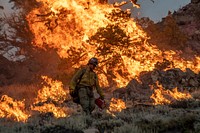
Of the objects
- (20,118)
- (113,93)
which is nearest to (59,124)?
(20,118)

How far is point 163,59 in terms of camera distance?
65.2 ft

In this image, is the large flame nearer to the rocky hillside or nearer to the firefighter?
the rocky hillside

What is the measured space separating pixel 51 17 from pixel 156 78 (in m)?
6.93

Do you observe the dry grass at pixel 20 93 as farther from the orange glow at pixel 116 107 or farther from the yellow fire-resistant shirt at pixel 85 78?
the yellow fire-resistant shirt at pixel 85 78

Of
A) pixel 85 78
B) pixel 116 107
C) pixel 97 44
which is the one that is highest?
pixel 97 44

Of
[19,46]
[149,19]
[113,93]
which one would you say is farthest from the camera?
[19,46]

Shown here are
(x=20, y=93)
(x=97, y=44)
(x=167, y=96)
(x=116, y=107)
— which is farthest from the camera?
(x=20, y=93)

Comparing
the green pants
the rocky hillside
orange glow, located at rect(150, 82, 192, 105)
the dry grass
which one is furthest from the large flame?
the green pants

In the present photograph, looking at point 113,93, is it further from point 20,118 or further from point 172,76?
point 20,118

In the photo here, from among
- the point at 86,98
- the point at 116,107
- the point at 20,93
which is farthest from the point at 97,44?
the point at 86,98

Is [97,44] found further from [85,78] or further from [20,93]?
[85,78]

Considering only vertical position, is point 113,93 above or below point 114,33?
below

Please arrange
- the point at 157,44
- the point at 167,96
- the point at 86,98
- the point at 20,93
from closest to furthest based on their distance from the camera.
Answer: the point at 86,98 < the point at 167,96 < the point at 20,93 < the point at 157,44

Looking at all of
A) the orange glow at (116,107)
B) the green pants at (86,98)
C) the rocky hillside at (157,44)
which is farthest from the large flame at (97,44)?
the green pants at (86,98)
